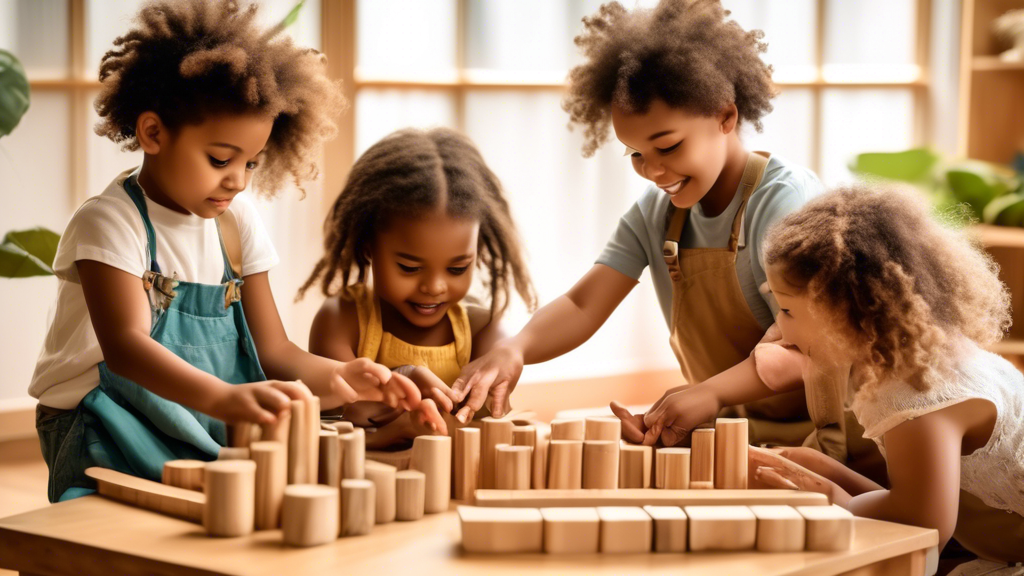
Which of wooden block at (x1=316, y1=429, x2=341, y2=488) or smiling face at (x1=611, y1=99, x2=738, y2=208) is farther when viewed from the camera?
smiling face at (x1=611, y1=99, x2=738, y2=208)

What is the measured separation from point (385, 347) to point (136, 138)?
1.61 feet

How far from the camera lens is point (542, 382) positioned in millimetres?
3406

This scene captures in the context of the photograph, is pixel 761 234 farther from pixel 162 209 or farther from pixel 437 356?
pixel 162 209

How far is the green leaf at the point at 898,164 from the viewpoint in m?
3.47

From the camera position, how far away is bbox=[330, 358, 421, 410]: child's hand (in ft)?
4.13

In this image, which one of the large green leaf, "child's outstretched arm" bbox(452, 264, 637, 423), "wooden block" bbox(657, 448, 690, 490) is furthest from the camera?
the large green leaf

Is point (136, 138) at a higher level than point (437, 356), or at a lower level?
higher

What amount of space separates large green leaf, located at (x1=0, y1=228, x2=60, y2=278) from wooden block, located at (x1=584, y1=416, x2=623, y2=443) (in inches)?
58.1

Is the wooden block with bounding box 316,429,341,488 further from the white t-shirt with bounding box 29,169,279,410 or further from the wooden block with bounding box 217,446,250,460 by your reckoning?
the white t-shirt with bounding box 29,169,279,410

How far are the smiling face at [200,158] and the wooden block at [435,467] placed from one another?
0.51m

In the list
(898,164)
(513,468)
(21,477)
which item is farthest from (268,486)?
(898,164)

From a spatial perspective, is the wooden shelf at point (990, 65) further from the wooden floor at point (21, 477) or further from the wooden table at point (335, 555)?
the wooden floor at point (21, 477)

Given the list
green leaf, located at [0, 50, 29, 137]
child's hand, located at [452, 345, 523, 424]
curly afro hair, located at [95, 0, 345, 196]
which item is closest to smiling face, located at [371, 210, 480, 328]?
child's hand, located at [452, 345, 523, 424]

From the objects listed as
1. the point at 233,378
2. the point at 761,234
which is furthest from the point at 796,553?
the point at 233,378
